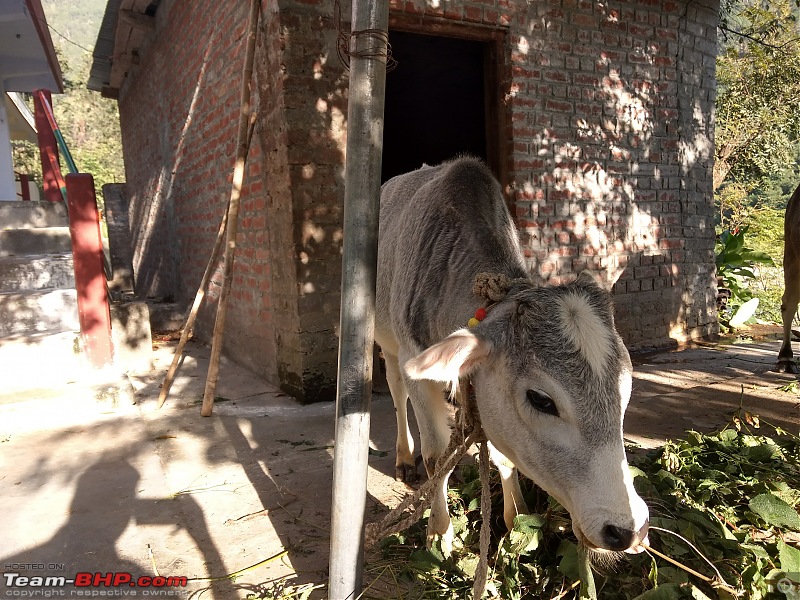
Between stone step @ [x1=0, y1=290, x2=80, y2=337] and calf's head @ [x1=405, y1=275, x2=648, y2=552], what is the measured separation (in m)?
4.84

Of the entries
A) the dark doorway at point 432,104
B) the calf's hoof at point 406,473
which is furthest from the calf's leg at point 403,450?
the dark doorway at point 432,104

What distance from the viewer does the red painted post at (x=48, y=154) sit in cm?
840

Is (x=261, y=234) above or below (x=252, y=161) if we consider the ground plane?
below

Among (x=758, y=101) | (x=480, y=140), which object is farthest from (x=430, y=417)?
(x=758, y=101)

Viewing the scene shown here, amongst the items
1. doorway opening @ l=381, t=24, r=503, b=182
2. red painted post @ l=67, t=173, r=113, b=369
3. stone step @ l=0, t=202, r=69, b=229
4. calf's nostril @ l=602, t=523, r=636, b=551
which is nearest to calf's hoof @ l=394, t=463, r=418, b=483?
calf's nostril @ l=602, t=523, r=636, b=551

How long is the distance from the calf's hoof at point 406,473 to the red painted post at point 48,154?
7599mm

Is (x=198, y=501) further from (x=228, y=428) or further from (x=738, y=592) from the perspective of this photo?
(x=738, y=592)

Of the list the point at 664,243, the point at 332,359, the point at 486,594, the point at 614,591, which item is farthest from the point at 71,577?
the point at 664,243

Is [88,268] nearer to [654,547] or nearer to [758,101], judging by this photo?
[654,547]

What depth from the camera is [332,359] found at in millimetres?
4672

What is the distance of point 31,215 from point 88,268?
307cm

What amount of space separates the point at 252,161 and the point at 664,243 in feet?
15.3

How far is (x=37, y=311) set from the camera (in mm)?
5289

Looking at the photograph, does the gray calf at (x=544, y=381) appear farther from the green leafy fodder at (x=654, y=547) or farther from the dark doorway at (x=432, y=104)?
the dark doorway at (x=432, y=104)
